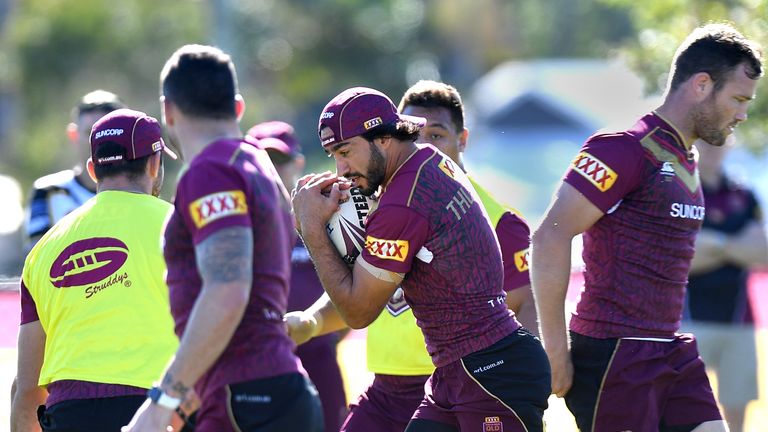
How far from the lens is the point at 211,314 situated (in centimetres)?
418

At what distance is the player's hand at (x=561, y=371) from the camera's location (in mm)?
5648

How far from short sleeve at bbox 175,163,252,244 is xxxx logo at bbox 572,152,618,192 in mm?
1807

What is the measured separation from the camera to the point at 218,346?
4.21 metres

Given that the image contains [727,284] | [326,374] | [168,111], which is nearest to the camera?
[168,111]

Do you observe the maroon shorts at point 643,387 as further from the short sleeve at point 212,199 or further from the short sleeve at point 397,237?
the short sleeve at point 212,199

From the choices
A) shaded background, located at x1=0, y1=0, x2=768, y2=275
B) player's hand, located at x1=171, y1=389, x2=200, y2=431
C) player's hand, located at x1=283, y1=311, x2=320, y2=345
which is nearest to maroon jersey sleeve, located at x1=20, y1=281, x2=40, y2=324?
player's hand, located at x1=283, y1=311, x2=320, y2=345

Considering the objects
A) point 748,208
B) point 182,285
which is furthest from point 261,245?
point 748,208

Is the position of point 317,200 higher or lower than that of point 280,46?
higher

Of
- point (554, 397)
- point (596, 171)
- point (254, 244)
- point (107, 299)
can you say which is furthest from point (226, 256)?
point (554, 397)

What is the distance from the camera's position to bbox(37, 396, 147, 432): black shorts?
5.29 meters

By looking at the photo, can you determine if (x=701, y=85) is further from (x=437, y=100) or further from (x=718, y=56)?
(x=437, y=100)

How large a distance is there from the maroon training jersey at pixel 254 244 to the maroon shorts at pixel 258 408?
0.03 metres

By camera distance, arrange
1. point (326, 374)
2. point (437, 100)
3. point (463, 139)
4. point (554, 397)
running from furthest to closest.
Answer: point (554, 397) < point (326, 374) < point (463, 139) < point (437, 100)

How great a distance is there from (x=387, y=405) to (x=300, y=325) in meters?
0.64
